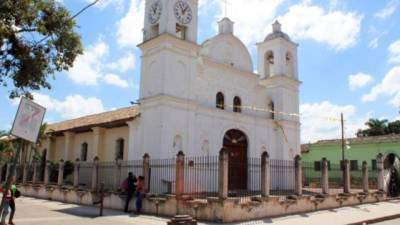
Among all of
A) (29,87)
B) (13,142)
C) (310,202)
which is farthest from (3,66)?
(13,142)

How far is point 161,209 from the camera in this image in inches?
584

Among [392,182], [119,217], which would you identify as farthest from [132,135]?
[392,182]

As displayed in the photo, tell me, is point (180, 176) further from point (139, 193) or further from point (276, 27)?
point (276, 27)

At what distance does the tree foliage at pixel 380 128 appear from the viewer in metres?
55.7

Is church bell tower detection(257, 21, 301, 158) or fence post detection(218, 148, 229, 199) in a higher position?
church bell tower detection(257, 21, 301, 158)

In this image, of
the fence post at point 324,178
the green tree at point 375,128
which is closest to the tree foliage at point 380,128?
the green tree at point 375,128

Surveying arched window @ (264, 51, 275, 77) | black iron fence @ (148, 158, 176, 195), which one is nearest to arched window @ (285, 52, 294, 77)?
arched window @ (264, 51, 275, 77)

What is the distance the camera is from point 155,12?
71.8 ft

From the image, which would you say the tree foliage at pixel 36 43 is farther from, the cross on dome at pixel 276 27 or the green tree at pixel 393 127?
the green tree at pixel 393 127

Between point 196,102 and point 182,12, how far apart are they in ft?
16.7

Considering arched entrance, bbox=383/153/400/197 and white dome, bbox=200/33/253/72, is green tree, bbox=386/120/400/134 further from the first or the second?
white dome, bbox=200/33/253/72

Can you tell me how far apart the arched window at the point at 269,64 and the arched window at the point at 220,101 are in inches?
212

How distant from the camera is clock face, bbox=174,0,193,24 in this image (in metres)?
21.5

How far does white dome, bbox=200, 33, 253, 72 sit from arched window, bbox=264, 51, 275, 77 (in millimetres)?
2423
